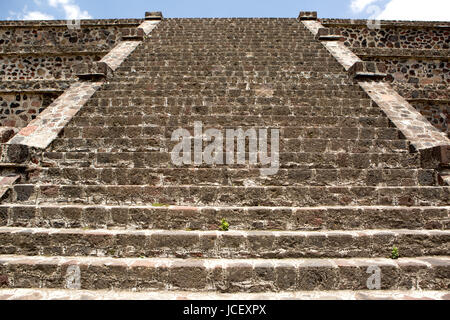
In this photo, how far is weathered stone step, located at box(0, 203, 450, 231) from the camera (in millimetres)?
4102

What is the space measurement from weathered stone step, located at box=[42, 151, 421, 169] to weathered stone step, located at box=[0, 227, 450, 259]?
1466 millimetres

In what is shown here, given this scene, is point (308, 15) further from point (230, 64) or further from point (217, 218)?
point (217, 218)

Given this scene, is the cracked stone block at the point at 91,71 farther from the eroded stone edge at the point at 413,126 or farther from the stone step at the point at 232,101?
the eroded stone edge at the point at 413,126

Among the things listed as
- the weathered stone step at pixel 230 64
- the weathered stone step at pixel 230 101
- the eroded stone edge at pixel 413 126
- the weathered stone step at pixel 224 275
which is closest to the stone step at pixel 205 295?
the weathered stone step at pixel 224 275

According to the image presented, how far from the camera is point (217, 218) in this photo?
13.6 feet

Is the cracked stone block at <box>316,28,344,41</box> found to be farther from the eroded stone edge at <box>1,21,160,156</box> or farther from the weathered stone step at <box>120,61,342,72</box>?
the eroded stone edge at <box>1,21,160,156</box>

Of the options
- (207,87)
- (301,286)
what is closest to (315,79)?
(207,87)

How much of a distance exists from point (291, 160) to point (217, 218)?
171 centimetres

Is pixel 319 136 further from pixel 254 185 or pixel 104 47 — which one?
pixel 104 47

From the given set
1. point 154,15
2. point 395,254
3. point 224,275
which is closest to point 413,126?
point 395,254

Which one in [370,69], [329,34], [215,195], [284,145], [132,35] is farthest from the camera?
[132,35]

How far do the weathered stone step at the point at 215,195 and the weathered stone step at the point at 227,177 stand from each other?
11.8 inches

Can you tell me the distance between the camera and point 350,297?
3197 millimetres
